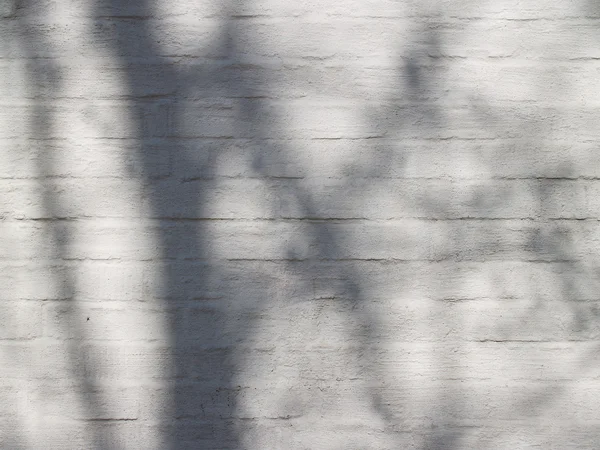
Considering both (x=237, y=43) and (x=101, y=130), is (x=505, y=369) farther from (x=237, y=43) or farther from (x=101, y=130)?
(x=101, y=130)

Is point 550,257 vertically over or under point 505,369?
over

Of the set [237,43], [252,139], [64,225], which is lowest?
[64,225]

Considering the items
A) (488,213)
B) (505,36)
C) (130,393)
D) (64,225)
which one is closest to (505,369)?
(488,213)

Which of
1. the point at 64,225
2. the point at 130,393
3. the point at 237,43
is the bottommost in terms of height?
the point at 130,393

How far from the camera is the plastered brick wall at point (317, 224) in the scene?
2.05 metres

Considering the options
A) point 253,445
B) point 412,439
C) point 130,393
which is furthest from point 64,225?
point 412,439

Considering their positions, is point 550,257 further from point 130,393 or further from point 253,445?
point 130,393

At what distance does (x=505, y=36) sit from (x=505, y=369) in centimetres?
108

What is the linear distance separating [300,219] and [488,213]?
0.61 m

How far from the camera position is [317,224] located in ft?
6.77

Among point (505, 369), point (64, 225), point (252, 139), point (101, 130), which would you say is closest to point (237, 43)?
point (252, 139)

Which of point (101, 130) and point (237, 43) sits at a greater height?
point (237, 43)

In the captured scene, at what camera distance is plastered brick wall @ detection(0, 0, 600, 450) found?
2055mm

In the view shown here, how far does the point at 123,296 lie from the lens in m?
2.05
